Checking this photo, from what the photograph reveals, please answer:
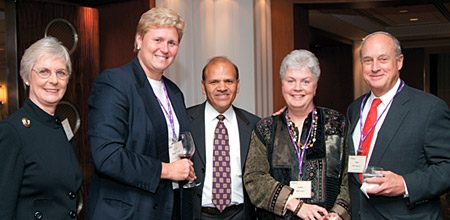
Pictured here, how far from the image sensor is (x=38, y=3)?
3.77 m

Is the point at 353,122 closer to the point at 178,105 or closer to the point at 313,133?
the point at 313,133

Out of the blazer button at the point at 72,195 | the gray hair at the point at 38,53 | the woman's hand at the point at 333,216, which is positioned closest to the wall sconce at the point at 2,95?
the gray hair at the point at 38,53

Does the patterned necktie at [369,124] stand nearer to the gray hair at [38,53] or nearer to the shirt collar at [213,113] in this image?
the shirt collar at [213,113]

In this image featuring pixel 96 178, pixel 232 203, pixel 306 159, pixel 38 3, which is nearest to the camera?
pixel 96 178

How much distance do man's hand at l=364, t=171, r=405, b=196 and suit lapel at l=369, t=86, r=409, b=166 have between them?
6.3 inches

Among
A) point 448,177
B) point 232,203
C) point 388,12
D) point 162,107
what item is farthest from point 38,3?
point 388,12

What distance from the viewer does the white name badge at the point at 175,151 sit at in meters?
2.29

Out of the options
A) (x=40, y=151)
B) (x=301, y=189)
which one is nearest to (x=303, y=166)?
(x=301, y=189)

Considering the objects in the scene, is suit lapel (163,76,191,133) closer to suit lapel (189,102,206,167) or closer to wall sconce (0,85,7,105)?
suit lapel (189,102,206,167)

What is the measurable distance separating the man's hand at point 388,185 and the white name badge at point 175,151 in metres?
1.01

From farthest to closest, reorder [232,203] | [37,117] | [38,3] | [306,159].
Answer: [38,3] < [232,203] < [306,159] < [37,117]

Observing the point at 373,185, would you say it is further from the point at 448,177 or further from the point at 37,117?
the point at 37,117

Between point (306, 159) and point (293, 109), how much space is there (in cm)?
32

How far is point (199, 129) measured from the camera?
9.43 feet
